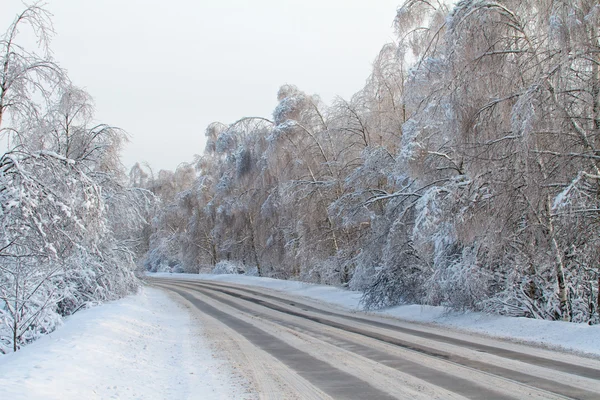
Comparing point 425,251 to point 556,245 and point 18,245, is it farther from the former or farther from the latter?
point 18,245

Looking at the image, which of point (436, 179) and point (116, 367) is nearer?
point (116, 367)

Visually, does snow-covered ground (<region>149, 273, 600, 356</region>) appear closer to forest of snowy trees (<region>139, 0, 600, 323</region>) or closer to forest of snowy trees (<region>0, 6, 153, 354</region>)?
forest of snowy trees (<region>139, 0, 600, 323</region>)

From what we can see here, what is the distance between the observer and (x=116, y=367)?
299 inches

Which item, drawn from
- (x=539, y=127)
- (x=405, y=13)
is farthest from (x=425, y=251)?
(x=405, y=13)

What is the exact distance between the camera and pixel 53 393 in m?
5.51

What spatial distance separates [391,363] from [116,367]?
14.5ft

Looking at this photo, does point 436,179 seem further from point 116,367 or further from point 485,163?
point 116,367

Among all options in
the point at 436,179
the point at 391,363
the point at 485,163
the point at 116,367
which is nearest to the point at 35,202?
Result: the point at 116,367

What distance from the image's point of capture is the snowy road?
6500mm

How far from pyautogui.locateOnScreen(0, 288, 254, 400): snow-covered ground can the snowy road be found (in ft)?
2.02

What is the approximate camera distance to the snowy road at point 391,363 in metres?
6.50

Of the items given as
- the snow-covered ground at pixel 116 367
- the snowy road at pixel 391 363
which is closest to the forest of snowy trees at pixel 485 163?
the snowy road at pixel 391 363

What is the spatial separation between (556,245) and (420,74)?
559 centimetres

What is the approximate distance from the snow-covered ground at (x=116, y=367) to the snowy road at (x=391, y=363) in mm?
616
